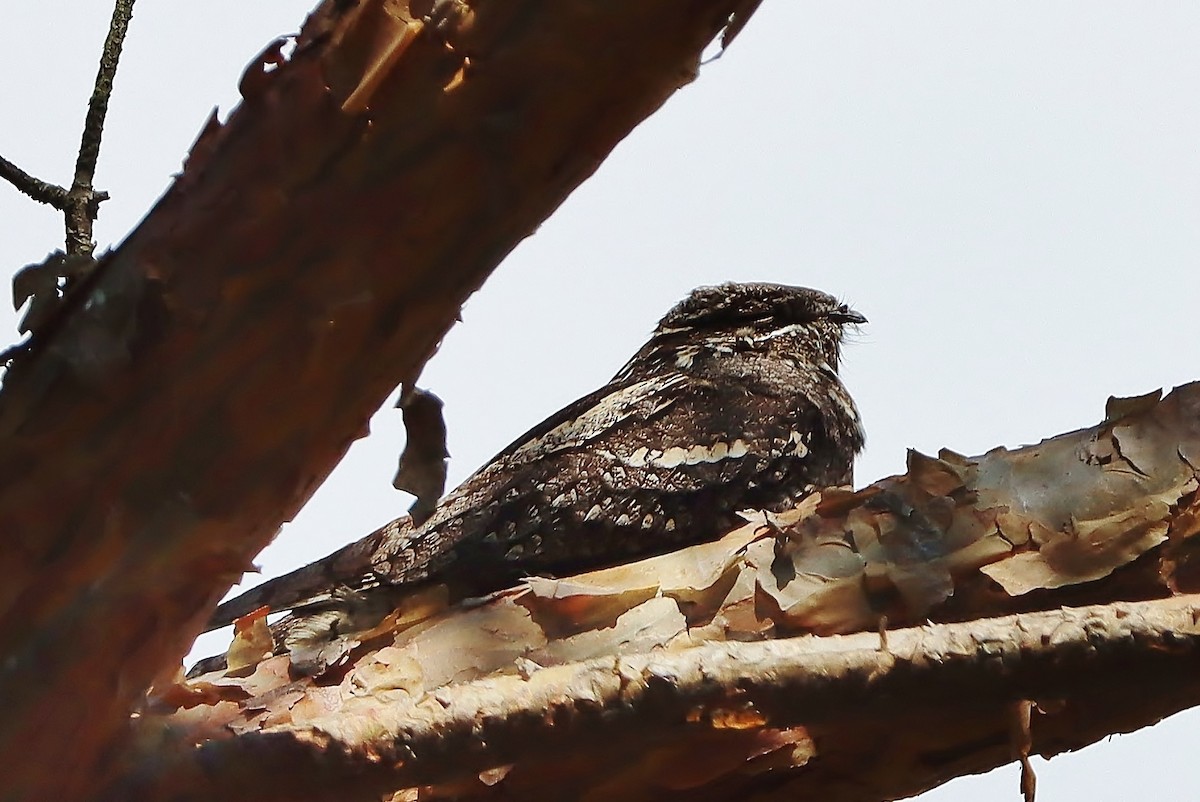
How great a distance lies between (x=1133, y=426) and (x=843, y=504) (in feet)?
2.31

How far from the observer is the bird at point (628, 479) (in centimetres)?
352

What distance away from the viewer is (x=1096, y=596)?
98.0 inches

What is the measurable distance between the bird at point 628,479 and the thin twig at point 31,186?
1.11 metres

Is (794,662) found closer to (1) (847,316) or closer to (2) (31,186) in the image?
(2) (31,186)

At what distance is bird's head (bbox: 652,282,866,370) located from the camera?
4875 millimetres

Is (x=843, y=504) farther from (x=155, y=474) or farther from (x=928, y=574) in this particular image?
(x=155, y=474)

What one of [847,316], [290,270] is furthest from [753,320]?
[290,270]

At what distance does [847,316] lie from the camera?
515cm

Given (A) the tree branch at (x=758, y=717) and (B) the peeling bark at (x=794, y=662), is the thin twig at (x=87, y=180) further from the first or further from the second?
(A) the tree branch at (x=758, y=717)

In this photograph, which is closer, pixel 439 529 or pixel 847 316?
pixel 439 529

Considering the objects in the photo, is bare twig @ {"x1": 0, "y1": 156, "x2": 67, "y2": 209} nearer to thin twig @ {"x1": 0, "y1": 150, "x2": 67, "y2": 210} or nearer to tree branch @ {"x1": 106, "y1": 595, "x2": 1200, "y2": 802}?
thin twig @ {"x1": 0, "y1": 150, "x2": 67, "y2": 210}

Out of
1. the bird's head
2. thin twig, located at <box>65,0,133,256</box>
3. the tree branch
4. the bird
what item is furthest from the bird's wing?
the tree branch

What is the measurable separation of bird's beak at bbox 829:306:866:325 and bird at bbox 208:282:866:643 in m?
0.36

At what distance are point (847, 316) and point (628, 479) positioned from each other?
5.59 feet
